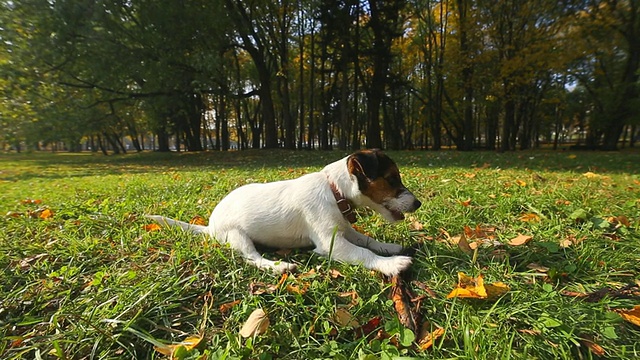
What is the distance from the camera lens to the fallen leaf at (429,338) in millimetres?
1565

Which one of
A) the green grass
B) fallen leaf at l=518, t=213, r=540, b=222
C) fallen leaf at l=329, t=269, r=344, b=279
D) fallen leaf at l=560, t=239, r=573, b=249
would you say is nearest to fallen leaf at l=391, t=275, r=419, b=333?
the green grass

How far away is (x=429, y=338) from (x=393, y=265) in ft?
2.09

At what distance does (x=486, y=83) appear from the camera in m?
20.5

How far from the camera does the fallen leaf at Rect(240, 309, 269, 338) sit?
164 cm

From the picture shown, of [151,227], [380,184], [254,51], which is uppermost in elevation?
[254,51]

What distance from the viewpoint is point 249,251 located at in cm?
250

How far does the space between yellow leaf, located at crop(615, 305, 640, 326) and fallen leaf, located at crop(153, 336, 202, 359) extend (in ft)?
7.37

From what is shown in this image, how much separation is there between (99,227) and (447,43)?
29.9 meters

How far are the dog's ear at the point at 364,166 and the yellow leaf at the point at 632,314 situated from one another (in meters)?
1.63

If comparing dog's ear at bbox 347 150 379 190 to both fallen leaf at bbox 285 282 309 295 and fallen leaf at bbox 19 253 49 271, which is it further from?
fallen leaf at bbox 19 253 49 271

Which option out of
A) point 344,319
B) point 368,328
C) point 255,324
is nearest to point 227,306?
point 255,324

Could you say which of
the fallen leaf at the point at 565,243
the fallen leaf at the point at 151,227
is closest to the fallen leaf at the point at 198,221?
the fallen leaf at the point at 151,227

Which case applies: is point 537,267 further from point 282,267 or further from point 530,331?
point 282,267

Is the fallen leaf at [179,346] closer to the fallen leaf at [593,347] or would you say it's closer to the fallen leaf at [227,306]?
the fallen leaf at [227,306]
